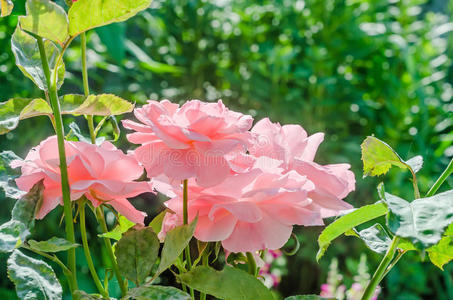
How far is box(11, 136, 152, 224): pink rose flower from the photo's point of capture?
10.4 inches

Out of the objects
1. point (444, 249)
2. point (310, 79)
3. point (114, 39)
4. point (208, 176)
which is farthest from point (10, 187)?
point (310, 79)

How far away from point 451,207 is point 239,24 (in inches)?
56.0

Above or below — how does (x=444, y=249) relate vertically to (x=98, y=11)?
below

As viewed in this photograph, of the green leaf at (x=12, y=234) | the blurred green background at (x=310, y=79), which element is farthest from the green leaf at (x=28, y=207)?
the blurred green background at (x=310, y=79)

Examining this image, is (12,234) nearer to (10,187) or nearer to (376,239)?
(10,187)

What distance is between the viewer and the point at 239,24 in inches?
62.9

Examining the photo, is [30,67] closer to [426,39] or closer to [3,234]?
[3,234]

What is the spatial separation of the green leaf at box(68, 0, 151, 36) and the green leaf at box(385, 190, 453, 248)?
0.15m

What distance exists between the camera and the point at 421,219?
0.23 m

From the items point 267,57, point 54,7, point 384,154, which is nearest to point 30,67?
point 54,7

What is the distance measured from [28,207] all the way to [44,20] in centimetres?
9

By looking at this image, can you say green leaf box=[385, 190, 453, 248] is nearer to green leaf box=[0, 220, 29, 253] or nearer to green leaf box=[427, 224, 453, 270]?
green leaf box=[427, 224, 453, 270]

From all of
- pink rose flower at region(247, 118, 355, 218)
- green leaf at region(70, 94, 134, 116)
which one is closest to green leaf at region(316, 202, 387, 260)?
pink rose flower at region(247, 118, 355, 218)

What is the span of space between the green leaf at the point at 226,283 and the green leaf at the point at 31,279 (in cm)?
6
